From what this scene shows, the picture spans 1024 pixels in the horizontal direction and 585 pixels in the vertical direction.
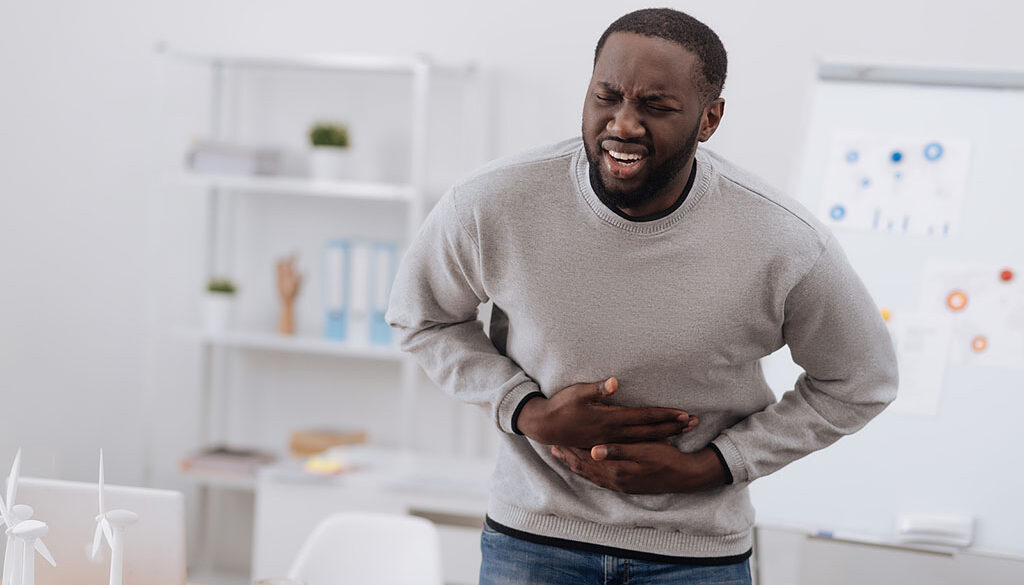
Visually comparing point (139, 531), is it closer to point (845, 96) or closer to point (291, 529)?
point (291, 529)

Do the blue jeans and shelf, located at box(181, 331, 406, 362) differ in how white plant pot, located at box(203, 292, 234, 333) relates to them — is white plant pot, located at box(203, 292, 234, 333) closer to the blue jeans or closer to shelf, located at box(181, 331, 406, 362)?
shelf, located at box(181, 331, 406, 362)

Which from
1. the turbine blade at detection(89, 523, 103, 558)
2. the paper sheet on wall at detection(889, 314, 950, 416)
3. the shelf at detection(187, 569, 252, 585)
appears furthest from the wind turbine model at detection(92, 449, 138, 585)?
the shelf at detection(187, 569, 252, 585)

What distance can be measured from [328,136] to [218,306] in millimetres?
638

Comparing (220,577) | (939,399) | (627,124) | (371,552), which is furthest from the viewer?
(220,577)

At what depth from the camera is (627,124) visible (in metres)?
1.33

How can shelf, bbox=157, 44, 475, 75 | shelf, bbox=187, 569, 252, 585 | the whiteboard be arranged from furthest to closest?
shelf, bbox=187, 569, 252, 585, shelf, bbox=157, 44, 475, 75, the whiteboard

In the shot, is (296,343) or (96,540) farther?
(296,343)

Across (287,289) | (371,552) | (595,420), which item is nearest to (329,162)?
(287,289)

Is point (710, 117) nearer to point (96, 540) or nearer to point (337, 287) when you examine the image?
→ point (96, 540)

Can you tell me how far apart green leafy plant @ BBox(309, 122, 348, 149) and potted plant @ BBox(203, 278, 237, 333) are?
1.77 feet

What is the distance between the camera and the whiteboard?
232 centimetres

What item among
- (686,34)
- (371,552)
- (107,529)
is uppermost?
(686,34)

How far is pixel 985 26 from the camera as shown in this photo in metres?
3.12

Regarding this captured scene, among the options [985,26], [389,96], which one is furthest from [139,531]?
[985,26]
